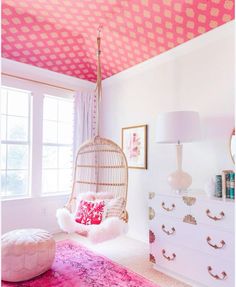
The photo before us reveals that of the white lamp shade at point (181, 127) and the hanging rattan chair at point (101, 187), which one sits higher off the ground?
the white lamp shade at point (181, 127)

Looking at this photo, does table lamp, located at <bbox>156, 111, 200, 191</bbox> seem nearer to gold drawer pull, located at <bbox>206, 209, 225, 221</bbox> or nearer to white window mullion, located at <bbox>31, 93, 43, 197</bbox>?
gold drawer pull, located at <bbox>206, 209, 225, 221</bbox>

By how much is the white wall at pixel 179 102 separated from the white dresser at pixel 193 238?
1.83 ft

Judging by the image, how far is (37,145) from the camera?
356 centimetres

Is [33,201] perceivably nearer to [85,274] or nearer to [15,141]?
[15,141]

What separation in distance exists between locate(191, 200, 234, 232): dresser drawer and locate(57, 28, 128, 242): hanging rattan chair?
847mm

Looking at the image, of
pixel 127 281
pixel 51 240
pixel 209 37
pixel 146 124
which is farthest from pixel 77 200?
pixel 209 37

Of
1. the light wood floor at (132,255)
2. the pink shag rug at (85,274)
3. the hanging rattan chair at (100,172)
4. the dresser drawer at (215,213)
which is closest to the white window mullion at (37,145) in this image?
the hanging rattan chair at (100,172)

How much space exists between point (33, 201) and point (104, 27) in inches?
104

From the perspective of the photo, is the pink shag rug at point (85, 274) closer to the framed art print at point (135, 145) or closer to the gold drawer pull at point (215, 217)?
the gold drawer pull at point (215, 217)

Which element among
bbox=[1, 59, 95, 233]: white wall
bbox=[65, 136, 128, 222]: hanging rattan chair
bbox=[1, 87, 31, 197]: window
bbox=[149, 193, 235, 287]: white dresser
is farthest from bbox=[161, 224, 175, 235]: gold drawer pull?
bbox=[1, 87, 31, 197]: window

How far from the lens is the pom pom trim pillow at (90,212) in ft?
9.27

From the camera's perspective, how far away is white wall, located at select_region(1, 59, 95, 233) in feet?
10.8

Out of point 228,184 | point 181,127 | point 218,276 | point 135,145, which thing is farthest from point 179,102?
point 218,276

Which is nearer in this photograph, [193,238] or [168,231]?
[193,238]
